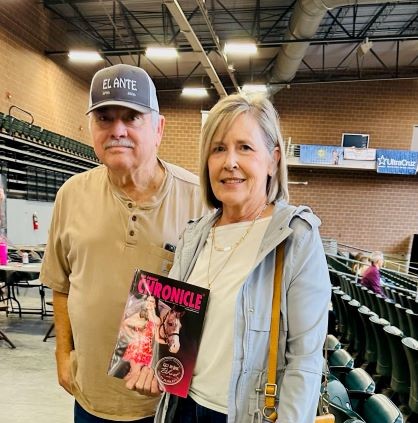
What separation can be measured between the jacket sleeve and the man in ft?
1.45

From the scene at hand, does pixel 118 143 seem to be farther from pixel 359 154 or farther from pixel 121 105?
pixel 359 154

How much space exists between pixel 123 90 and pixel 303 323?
0.76 m

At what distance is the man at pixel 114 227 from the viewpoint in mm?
1055

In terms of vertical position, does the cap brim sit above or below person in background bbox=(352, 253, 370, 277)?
above

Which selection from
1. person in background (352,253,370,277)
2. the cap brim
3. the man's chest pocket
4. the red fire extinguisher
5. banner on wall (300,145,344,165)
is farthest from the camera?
banner on wall (300,145,344,165)

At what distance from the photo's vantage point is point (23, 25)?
7902mm

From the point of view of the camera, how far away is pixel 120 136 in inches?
40.9

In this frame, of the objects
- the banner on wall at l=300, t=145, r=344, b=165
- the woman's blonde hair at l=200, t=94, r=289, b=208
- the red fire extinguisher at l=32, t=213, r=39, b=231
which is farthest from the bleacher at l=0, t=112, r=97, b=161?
the banner on wall at l=300, t=145, r=344, b=165

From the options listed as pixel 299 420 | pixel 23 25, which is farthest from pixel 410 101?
pixel 299 420

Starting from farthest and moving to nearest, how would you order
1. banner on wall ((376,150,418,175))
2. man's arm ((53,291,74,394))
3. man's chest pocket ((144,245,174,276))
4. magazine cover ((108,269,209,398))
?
banner on wall ((376,150,418,175))
man's arm ((53,291,74,394))
man's chest pocket ((144,245,174,276))
magazine cover ((108,269,209,398))

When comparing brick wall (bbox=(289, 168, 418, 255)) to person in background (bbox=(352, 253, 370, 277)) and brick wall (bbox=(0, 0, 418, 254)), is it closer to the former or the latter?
brick wall (bbox=(0, 0, 418, 254))

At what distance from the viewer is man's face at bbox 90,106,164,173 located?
1043 millimetres

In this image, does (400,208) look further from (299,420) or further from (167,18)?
(299,420)

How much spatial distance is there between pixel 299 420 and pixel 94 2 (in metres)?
9.41
